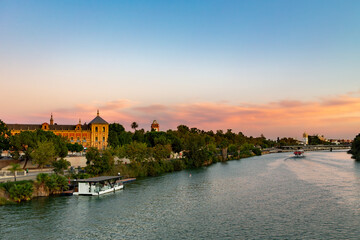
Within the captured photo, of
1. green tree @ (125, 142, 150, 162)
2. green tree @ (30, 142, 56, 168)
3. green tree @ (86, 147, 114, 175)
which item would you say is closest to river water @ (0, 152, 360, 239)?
green tree @ (86, 147, 114, 175)

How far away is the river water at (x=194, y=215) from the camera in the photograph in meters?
45.8

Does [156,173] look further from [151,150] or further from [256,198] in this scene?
[256,198]

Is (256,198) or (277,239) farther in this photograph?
(256,198)

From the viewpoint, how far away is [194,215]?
5628 cm

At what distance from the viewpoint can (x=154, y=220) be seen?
174ft

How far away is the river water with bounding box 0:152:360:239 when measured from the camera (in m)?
45.8

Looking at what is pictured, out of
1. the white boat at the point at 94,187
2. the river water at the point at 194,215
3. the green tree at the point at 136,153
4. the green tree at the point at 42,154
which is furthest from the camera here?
the green tree at the point at 136,153

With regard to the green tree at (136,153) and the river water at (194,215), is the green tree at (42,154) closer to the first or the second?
the river water at (194,215)

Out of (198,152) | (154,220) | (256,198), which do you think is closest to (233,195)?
(256,198)

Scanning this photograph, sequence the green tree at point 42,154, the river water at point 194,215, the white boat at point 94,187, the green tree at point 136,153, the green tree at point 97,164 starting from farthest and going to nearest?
the green tree at point 136,153 < the green tree at point 97,164 < the green tree at point 42,154 < the white boat at point 94,187 < the river water at point 194,215

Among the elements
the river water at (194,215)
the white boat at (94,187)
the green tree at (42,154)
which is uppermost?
the green tree at (42,154)

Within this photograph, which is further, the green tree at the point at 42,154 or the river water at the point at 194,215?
the green tree at the point at 42,154

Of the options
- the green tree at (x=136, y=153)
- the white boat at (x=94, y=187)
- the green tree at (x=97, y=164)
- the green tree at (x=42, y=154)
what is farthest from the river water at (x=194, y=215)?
the green tree at (x=136, y=153)

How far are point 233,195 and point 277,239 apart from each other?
3110cm
